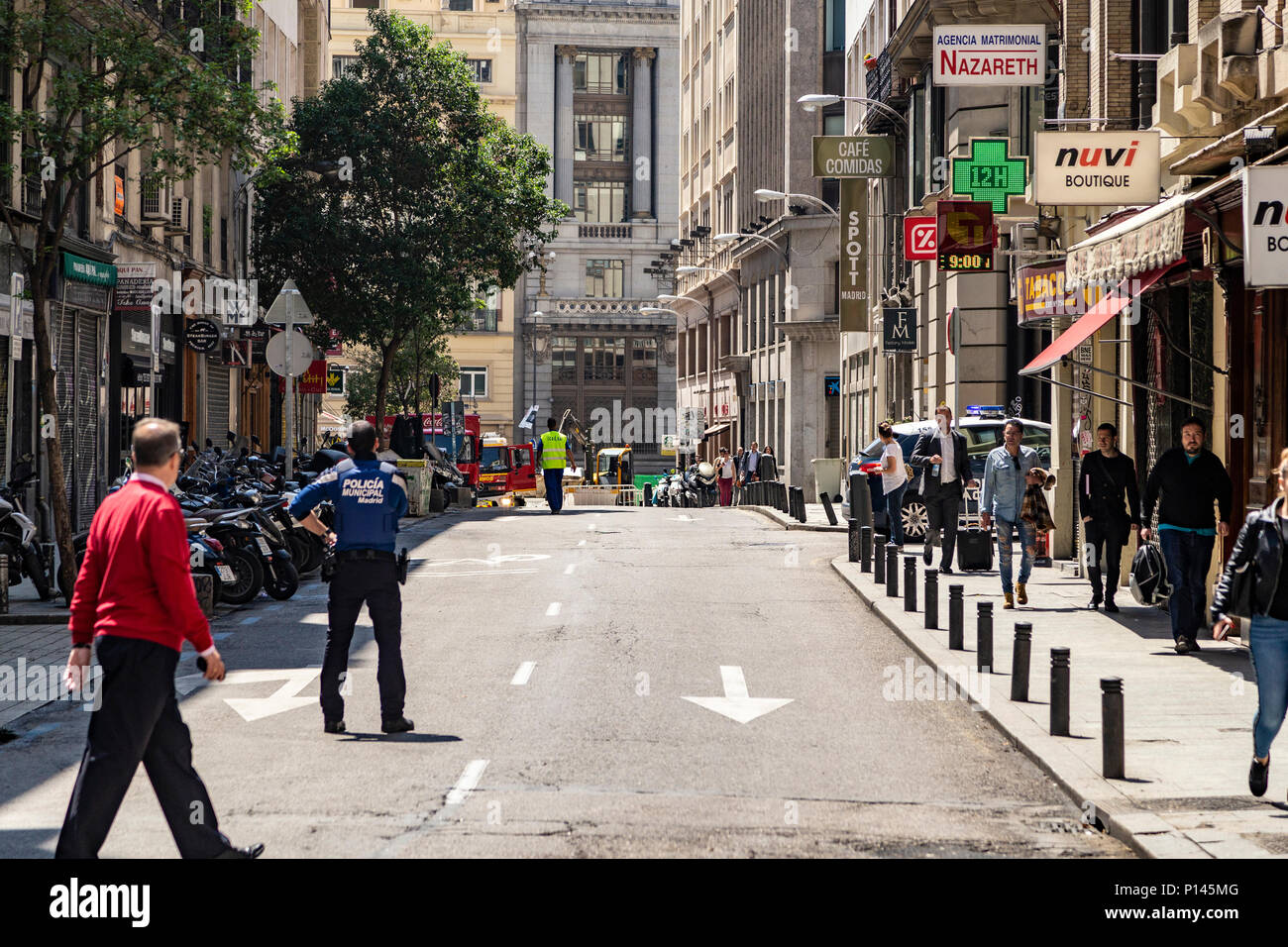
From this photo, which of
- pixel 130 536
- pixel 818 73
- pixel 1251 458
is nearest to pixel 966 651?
pixel 1251 458

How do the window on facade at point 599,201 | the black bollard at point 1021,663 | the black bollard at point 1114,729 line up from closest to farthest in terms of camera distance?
the black bollard at point 1114,729
the black bollard at point 1021,663
the window on facade at point 599,201

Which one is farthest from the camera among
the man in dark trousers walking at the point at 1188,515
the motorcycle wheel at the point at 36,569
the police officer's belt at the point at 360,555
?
the motorcycle wheel at the point at 36,569

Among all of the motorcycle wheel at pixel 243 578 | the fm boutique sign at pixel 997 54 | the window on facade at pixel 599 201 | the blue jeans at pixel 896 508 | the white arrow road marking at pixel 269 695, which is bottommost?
the white arrow road marking at pixel 269 695

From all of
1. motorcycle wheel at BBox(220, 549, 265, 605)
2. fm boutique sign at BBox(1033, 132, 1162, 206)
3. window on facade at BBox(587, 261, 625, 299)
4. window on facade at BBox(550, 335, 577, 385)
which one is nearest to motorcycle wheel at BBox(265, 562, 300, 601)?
motorcycle wheel at BBox(220, 549, 265, 605)

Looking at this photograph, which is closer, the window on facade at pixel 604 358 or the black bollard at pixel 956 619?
the black bollard at pixel 956 619

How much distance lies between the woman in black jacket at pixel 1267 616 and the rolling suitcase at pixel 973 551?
1340 centimetres

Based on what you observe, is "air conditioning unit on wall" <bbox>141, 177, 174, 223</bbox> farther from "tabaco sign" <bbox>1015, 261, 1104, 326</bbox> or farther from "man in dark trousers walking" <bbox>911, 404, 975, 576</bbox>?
"tabaco sign" <bbox>1015, 261, 1104, 326</bbox>

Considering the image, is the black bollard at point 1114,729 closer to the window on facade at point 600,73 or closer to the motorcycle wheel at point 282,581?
the motorcycle wheel at point 282,581

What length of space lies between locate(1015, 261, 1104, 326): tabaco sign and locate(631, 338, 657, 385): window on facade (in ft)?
252

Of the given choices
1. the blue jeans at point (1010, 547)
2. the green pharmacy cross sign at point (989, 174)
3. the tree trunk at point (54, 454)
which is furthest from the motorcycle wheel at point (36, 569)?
the green pharmacy cross sign at point (989, 174)

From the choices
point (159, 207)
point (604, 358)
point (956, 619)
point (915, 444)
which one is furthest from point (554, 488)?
point (604, 358)

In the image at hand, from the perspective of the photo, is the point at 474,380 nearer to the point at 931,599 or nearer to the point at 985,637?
the point at 931,599

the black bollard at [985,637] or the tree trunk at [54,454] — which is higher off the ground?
the tree trunk at [54,454]

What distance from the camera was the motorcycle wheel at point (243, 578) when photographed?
1791 centimetres
